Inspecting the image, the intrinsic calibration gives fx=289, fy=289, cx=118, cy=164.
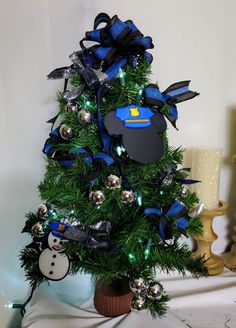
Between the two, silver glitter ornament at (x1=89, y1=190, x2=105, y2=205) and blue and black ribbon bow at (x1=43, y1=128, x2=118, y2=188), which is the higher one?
blue and black ribbon bow at (x1=43, y1=128, x2=118, y2=188)

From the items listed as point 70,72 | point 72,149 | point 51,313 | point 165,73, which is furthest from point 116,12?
point 51,313

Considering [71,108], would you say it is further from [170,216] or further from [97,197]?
[170,216]

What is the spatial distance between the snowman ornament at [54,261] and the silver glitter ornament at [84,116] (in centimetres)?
24

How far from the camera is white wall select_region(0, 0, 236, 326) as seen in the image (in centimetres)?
74

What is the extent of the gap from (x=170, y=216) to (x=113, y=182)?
13 cm

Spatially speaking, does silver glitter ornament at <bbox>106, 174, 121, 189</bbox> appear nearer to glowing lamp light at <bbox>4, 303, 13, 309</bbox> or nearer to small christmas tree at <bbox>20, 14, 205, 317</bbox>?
small christmas tree at <bbox>20, 14, 205, 317</bbox>

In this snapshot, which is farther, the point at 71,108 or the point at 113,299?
the point at 113,299

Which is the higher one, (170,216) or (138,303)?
(170,216)

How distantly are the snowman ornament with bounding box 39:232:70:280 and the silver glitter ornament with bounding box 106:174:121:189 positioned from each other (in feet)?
0.57

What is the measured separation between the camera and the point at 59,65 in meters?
0.76

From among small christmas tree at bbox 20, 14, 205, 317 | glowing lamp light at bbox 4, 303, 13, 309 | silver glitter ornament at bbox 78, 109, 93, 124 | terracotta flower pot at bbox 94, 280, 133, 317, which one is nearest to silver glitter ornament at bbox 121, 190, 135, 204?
small christmas tree at bbox 20, 14, 205, 317

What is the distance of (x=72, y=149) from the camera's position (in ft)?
1.76

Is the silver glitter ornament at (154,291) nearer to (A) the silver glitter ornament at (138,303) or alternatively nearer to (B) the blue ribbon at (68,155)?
(A) the silver glitter ornament at (138,303)

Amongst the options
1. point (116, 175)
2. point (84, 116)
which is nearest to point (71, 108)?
point (84, 116)
